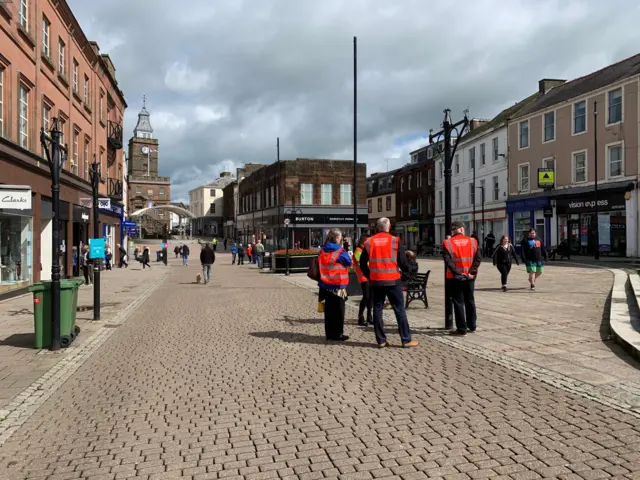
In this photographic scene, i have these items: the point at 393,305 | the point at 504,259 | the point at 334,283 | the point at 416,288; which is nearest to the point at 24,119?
the point at 416,288

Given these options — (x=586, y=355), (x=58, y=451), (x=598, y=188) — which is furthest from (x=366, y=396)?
(x=598, y=188)

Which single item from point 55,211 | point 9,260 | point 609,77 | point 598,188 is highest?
point 609,77

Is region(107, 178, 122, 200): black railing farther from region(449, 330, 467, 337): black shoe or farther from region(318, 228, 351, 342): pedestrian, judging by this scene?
region(449, 330, 467, 337): black shoe

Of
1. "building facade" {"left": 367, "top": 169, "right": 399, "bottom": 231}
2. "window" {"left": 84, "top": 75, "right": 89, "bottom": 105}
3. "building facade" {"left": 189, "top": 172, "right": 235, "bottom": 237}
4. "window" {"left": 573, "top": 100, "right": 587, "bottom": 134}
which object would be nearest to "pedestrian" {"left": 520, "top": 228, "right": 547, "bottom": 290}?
"window" {"left": 573, "top": 100, "right": 587, "bottom": 134}

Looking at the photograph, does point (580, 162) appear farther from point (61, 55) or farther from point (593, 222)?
point (61, 55)

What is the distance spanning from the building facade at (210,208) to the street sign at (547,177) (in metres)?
69.0

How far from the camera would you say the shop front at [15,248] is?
48.7 feet

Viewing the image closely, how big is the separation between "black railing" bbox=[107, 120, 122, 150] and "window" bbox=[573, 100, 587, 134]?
92.1 ft

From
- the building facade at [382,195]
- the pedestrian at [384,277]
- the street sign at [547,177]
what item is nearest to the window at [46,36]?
the pedestrian at [384,277]

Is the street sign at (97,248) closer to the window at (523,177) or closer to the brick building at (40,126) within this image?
the brick building at (40,126)

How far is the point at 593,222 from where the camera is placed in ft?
99.0

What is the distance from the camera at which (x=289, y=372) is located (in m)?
6.04

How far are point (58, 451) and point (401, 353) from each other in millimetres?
4339

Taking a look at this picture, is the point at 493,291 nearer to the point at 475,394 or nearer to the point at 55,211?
the point at 475,394
